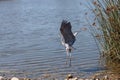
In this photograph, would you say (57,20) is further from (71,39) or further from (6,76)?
(6,76)

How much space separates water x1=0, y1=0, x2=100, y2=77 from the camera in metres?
8.88

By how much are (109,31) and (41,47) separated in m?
3.20

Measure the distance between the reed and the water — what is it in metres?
0.50

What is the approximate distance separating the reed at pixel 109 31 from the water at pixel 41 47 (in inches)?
19.6

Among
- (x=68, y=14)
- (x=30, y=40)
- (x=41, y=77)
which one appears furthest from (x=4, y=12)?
→ (x=41, y=77)

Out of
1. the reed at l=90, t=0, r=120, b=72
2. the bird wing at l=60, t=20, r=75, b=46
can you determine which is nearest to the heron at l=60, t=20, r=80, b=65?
the bird wing at l=60, t=20, r=75, b=46

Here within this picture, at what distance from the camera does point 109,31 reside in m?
8.04

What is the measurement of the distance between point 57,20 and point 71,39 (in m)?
6.18

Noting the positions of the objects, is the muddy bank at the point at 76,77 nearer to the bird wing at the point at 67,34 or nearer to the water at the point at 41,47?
the water at the point at 41,47

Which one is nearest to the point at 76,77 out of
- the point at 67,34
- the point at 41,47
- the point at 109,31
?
the point at 109,31

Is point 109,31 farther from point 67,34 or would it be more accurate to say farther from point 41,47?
point 41,47

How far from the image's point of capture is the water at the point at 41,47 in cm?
888

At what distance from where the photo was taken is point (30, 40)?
12.0m

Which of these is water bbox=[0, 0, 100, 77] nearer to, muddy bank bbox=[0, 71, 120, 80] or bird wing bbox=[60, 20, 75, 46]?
muddy bank bbox=[0, 71, 120, 80]
